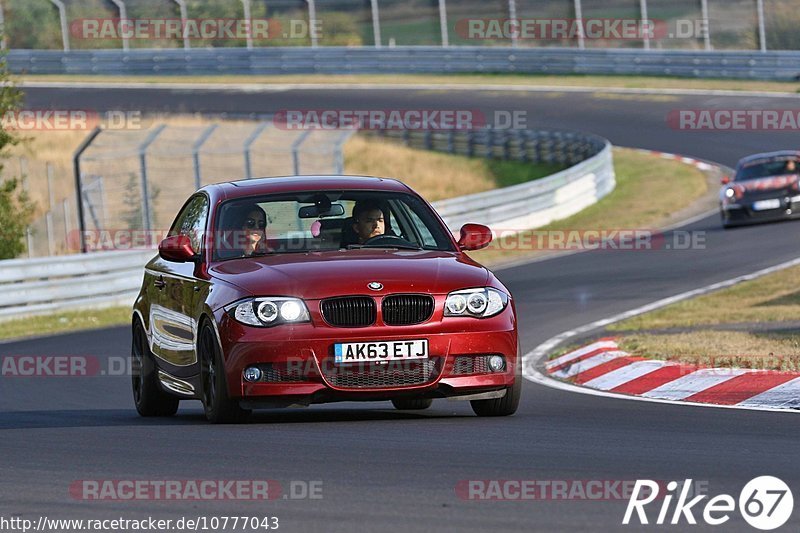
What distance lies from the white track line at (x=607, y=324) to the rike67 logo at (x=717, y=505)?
3.12 m

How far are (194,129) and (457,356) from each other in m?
19.9

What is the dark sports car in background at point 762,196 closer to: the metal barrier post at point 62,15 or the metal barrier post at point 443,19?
the metal barrier post at point 443,19

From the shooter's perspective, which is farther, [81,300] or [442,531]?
[81,300]

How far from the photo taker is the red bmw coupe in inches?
342

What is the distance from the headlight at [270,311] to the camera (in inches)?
342

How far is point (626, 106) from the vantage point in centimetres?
4650

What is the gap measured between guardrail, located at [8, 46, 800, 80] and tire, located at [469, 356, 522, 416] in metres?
39.1

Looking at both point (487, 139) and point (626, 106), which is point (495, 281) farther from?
point (626, 106)

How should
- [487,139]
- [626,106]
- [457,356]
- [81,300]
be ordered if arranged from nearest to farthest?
1. [457,356]
2. [81,300]
3. [487,139]
4. [626,106]

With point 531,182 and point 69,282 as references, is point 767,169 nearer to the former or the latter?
point 531,182

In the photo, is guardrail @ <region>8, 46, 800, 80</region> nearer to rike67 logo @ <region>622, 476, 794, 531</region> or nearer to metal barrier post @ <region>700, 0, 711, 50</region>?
metal barrier post @ <region>700, 0, 711, 50</region>

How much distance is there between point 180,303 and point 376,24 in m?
44.9

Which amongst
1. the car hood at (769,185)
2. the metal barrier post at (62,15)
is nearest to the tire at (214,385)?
the car hood at (769,185)

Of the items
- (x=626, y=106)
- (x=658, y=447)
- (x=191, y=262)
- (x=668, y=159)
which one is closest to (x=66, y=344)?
(x=191, y=262)
